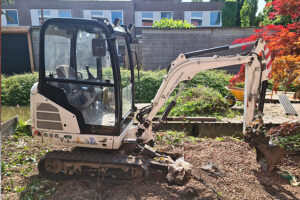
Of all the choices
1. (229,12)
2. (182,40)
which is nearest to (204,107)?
(182,40)

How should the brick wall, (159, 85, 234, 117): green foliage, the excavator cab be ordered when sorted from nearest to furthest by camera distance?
the excavator cab → (159, 85, 234, 117): green foliage → the brick wall

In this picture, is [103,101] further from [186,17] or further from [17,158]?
[186,17]

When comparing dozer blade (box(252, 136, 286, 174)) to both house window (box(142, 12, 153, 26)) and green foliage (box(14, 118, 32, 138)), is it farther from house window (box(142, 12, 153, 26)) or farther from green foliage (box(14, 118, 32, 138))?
house window (box(142, 12, 153, 26))

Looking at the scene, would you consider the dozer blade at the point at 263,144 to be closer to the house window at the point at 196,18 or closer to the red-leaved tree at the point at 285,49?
the red-leaved tree at the point at 285,49

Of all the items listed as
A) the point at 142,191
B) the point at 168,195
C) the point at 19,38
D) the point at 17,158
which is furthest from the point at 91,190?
the point at 19,38

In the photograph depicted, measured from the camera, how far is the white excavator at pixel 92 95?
349 cm

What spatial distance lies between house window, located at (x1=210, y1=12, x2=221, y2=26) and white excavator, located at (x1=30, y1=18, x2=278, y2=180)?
846 inches

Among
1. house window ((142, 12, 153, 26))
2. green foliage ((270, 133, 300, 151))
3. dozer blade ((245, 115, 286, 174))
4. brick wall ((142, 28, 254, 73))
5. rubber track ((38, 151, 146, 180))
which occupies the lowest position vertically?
green foliage ((270, 133, 300, 151))

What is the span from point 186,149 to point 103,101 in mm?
1937

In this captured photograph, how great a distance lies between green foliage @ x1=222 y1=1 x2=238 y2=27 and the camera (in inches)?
897

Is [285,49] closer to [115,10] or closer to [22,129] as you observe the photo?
[22,129]

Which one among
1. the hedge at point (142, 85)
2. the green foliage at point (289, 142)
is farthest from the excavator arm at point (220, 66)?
the hedge at point (142, 85)

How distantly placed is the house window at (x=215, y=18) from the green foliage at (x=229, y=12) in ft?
2.35

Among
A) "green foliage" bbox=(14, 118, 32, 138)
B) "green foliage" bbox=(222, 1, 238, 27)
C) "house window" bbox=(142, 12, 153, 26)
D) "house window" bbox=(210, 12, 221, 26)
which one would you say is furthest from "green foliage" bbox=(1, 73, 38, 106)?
"green foliage" bbox=(222, 1, 238, 27)
